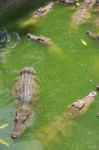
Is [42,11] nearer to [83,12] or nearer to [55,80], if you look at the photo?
[83,12]

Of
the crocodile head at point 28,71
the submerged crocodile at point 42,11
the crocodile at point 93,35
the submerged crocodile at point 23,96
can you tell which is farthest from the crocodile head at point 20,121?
the submerged crocodile at point 42,11

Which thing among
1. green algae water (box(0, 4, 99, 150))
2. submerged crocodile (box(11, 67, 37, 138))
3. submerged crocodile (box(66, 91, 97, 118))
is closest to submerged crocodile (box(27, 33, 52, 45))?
green algae water (box(0, 4, 99, 150))

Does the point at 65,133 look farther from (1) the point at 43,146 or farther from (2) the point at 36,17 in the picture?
(2) the point at 36,17

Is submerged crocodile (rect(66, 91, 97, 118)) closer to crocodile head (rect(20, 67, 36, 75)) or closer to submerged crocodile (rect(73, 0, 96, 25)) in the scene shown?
crocodile head (rect(20, 67, 36, 75))

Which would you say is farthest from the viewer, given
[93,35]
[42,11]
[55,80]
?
[42,11]

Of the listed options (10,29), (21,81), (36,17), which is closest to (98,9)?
(36,17)

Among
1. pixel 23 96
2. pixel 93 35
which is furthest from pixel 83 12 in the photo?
pixel 23 96
